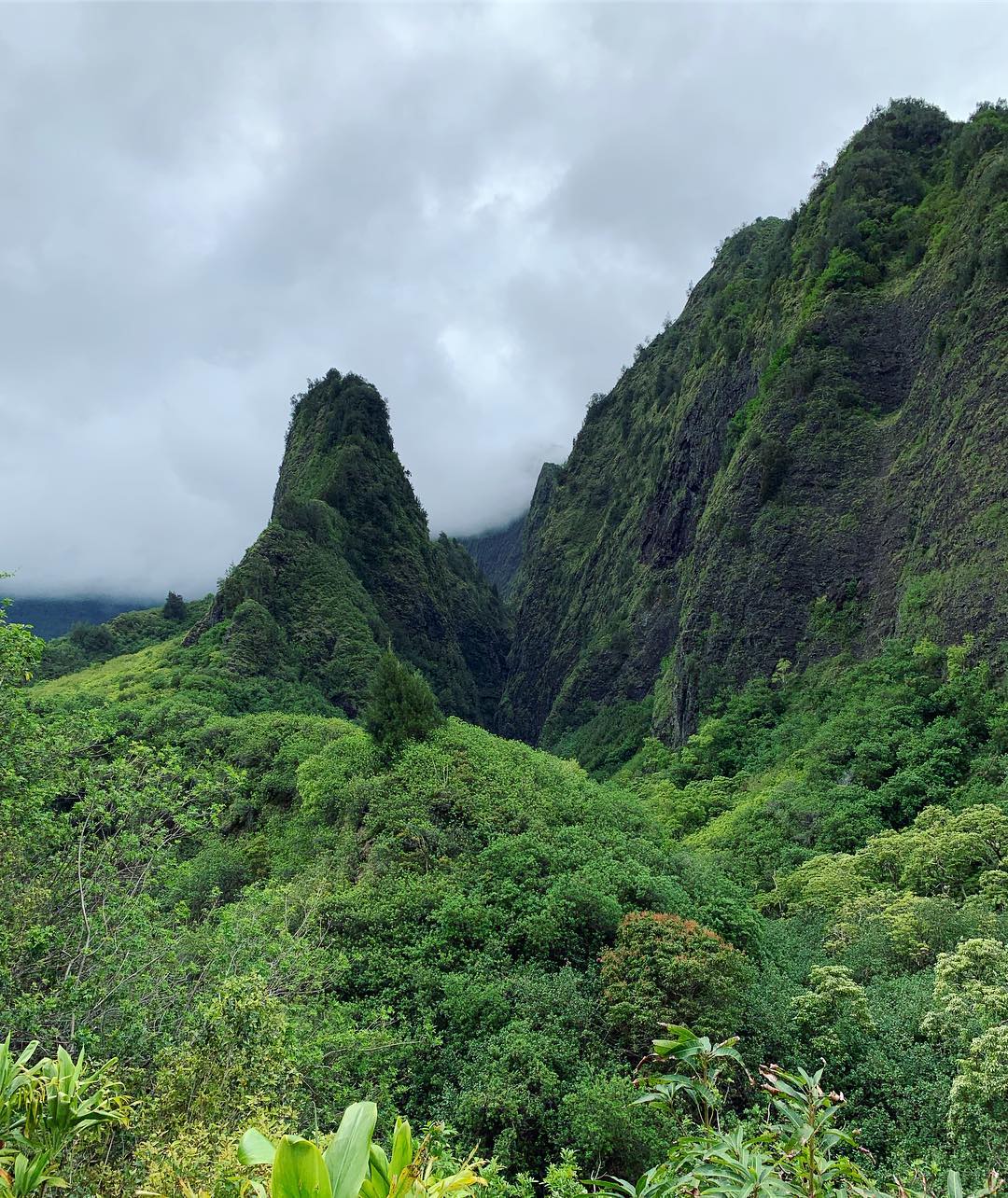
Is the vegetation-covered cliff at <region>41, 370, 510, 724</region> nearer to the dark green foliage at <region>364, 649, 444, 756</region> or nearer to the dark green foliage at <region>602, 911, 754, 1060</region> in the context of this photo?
the dark green foliage at <region>364, 649, 444, 756</region>

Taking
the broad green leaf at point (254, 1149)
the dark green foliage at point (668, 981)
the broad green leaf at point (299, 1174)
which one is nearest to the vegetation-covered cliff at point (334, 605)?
the dark green foliage at point (668, 981)

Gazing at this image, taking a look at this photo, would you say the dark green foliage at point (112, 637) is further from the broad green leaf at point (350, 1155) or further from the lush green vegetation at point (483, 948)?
the broad green leaf at point (350, 1155)

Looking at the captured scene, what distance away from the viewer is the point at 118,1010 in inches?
253

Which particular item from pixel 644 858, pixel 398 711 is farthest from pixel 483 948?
pixel 398 711

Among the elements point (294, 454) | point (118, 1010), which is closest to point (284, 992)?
point (118, 1010)

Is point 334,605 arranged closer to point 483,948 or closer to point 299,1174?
point 483,948

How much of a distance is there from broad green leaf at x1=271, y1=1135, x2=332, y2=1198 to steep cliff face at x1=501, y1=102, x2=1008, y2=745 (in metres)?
22.8

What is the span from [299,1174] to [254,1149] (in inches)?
15.1

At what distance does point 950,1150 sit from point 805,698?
22.3m

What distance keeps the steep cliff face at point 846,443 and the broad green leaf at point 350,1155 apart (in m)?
22.6

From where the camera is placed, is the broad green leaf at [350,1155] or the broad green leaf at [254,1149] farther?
the broad green leaf at [254,1149]

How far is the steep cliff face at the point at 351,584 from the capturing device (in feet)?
148

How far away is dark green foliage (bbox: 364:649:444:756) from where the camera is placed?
17.3 m

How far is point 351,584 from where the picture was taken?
5450 cm
